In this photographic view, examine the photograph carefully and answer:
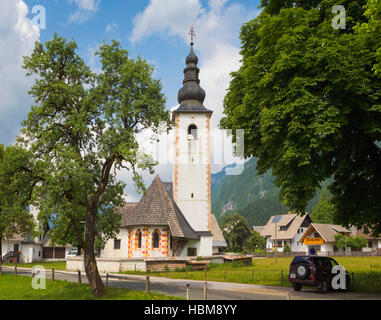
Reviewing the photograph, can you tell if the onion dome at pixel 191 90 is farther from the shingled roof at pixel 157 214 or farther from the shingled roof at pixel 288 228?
the shingled roof at pixel 288 228

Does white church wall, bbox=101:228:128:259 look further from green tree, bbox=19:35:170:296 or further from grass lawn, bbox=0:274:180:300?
green tree, bbox=19:35:170:296

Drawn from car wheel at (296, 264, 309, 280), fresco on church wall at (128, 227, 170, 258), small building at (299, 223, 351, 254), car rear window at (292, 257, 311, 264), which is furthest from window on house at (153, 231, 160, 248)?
small building at (299, 223, 351, 254)

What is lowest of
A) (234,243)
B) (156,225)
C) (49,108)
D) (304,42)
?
(234,243)

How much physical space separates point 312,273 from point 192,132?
2941 cm

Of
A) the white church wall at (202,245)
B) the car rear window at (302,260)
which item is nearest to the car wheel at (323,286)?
the car rear window at (302,260)

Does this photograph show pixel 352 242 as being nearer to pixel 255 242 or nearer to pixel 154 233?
pixel 255 242

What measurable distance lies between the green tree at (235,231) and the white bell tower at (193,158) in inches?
1772

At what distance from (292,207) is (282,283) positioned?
7453 millimetres

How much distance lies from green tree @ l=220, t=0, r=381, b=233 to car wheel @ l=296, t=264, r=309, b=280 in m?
3.12

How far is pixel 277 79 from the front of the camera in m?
16.9

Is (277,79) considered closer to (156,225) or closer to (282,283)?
(282,283)

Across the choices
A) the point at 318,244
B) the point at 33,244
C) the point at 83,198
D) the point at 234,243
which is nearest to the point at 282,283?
the point at 83,198

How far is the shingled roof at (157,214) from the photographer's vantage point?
39.0 metres

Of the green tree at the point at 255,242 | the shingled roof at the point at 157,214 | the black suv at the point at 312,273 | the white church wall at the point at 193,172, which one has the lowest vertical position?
the green tree at the point at 255,242
